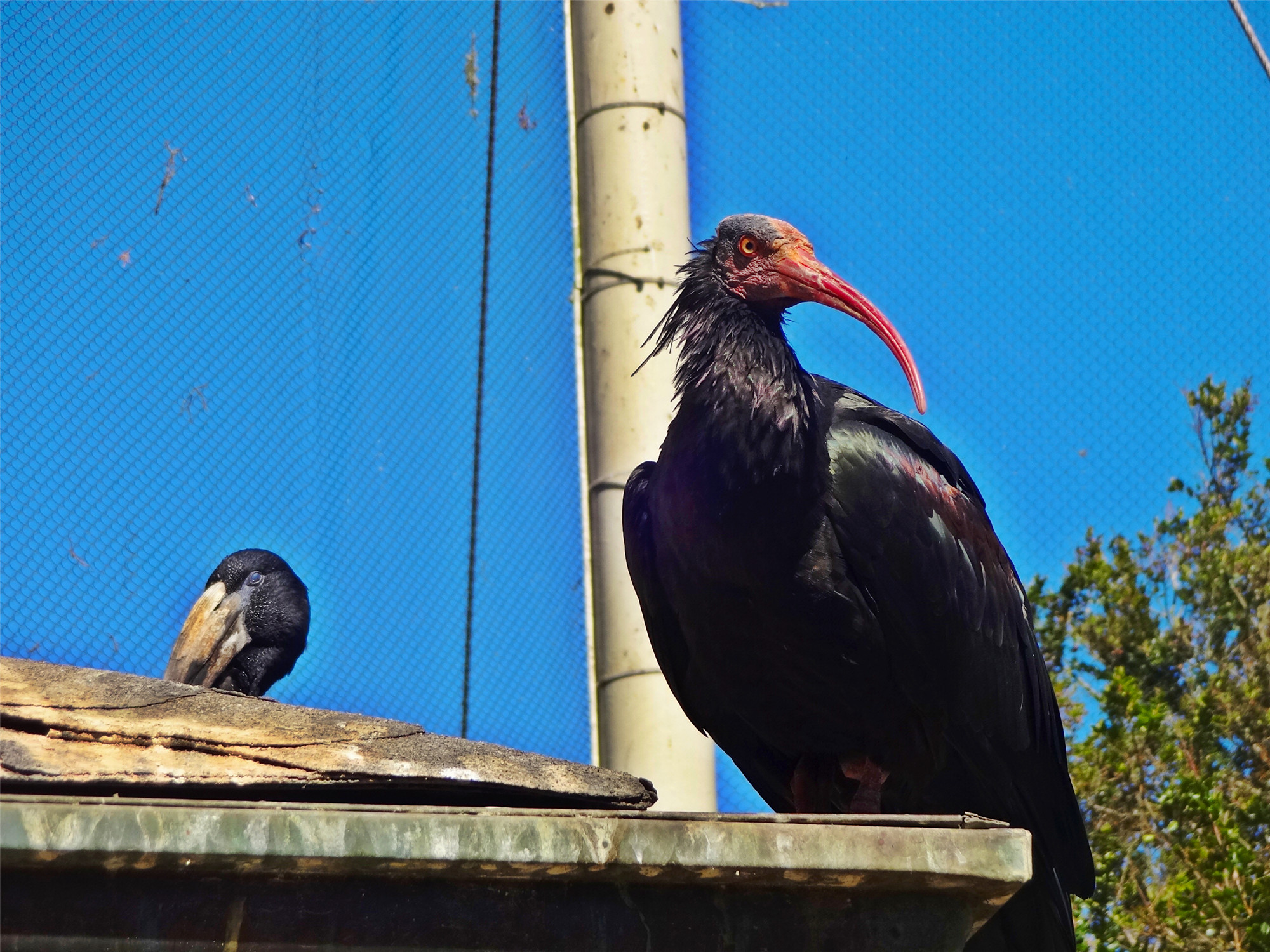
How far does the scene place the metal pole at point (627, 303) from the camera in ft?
17.0

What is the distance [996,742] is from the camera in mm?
4199

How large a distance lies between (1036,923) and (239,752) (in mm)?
2505

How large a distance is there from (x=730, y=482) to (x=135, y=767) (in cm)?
192

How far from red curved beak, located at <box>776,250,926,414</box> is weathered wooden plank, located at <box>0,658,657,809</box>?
2062 mm

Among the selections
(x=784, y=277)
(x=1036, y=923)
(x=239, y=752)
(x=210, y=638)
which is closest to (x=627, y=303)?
(x=784, y=277)

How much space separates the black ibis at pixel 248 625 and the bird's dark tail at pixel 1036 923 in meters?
3.86

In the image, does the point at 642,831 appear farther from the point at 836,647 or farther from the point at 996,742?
the point at 996,742

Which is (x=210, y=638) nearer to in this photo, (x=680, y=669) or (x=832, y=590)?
(x=680, y=669)

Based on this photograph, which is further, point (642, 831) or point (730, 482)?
point (730, 482)

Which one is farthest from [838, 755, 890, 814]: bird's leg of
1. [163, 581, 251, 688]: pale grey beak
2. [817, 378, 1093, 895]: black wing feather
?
[163, 581, 251, 688]: pale grey beak

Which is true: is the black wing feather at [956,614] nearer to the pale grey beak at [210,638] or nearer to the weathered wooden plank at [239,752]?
the weathered wooden plank at [239,752]

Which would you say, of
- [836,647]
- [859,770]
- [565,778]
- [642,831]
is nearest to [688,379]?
[836,647]

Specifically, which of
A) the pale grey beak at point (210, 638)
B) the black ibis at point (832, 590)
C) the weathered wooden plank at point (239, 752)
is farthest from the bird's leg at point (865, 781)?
the pale grey beak at point (210, 638)

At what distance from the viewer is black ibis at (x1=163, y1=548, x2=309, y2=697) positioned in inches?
267
